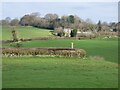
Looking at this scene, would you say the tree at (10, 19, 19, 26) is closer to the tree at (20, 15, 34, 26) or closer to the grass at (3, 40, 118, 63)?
the tree at (20, 15, 34, 26)

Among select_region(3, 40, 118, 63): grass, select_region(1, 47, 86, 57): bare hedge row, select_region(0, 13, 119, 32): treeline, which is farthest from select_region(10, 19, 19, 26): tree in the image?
select_region(1, 47, 86, 57): bare hedge row

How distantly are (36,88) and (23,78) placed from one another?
91.5 inches

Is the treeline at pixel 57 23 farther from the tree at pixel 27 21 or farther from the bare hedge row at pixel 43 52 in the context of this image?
the bare hedge row at pixel 43 52

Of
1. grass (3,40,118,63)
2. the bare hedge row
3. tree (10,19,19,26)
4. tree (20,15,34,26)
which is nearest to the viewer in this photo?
the bare hedge row

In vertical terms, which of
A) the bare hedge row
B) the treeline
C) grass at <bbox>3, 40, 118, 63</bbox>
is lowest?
grass at <bbox>3, 40, 118, 63</bbox>

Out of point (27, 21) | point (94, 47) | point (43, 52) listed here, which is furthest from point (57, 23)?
point (43, 52)

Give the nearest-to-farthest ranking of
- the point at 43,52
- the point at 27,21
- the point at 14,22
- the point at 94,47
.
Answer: the point at 43,52 < the point at 94,47 < the point at 14,22 < the point at 27,21

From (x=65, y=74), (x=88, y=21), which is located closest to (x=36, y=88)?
(x=65, y=74)

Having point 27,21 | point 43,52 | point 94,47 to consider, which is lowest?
point 94,47

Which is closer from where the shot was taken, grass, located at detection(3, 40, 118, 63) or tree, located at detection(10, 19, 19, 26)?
grass, located at detection(3, 40, 118, 63)

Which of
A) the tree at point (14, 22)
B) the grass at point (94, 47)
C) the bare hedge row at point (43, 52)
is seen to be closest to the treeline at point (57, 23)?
the tree at point (14, 22)

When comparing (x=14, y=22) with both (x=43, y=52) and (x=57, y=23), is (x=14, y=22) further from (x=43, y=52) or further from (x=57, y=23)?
(x=43, y=52)

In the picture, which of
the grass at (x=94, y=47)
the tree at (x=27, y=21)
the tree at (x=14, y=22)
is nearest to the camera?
the grass at (x=94, y=47)

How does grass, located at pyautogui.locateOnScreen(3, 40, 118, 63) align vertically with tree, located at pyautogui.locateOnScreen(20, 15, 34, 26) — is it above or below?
below
